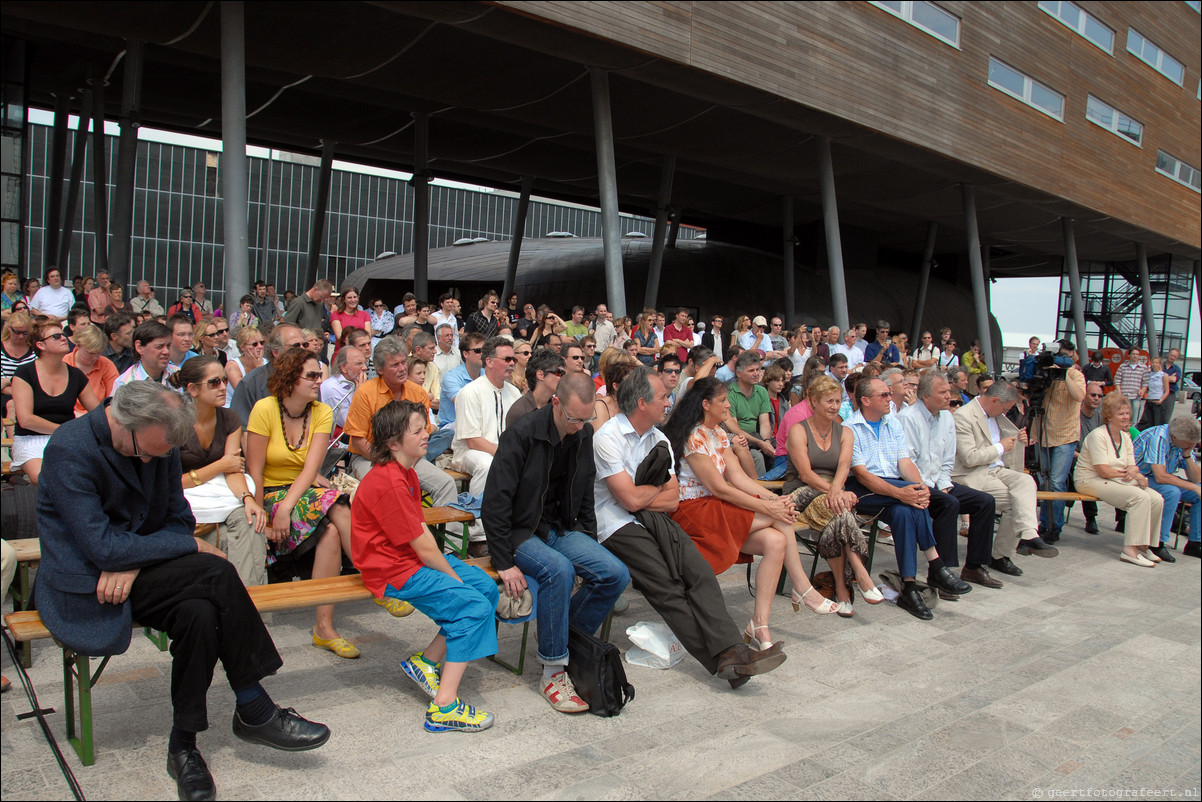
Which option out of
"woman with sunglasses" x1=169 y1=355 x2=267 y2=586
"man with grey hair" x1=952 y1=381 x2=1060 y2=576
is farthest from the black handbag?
"man with grey hair" x1=952 y1=381 x2=1060 y2=576

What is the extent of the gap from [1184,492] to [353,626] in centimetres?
750

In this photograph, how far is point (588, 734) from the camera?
355cm

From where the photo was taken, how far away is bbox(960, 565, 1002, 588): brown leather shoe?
6328 mm

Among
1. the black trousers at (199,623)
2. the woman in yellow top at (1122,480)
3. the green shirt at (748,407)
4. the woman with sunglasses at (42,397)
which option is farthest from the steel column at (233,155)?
the woman in yellow top at (1122,480)

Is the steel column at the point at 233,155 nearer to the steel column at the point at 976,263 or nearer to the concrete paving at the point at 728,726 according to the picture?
the concrete paving at the point at 728,726

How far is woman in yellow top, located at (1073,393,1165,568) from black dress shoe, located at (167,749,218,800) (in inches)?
294

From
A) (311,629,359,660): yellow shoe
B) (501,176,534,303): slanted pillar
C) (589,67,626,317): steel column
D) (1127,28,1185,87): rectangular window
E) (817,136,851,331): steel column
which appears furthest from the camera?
(501,176,534,303): slanted pillar

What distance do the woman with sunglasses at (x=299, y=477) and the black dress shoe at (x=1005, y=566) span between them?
5.03 m

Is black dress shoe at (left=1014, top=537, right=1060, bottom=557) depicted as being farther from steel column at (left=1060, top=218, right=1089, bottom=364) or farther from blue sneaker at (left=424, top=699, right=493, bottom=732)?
steel column at (left=1060, top=218, right=1089, bottom=364)

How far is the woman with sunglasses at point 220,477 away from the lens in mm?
4223

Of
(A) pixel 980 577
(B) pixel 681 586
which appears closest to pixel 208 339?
(B) pixel 681 586

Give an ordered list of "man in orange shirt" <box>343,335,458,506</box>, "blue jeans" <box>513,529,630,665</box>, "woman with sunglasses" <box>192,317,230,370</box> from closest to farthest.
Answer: "blue jeans" <box>513,529,630,665</box>, "man in orange shirt" <box>343,335,458,506</box>, "woman with sunglasses" <box>192,317,230,370</box>

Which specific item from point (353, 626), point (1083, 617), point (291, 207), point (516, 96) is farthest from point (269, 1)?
point (291, 207)

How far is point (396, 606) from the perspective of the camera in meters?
4.21
